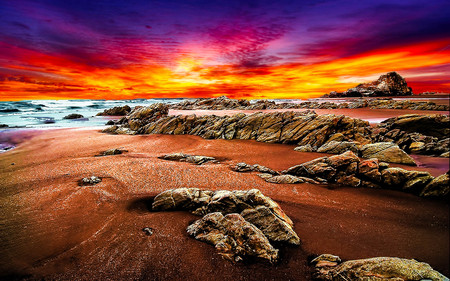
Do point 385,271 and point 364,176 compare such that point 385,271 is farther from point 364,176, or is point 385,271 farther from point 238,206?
point 364,176

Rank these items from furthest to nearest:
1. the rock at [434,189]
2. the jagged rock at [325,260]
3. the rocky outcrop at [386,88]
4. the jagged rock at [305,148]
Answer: the rocky outcrop at [386,88], the jagged rock at [305,148], the rock at [434,189], the jagged rock at [325,260]

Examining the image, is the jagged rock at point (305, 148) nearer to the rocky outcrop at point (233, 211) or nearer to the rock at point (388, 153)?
the rock at point (388, 153)

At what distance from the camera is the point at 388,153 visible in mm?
8234

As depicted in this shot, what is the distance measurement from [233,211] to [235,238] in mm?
900

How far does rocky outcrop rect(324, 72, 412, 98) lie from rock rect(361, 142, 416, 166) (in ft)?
279

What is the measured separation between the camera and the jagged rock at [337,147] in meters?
10.2

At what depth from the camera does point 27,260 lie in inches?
148

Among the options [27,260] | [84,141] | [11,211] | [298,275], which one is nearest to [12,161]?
[84,141]

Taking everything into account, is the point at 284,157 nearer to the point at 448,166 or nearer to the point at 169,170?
the point at 169,170

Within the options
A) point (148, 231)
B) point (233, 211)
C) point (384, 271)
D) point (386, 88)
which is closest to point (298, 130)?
point (233, 211)

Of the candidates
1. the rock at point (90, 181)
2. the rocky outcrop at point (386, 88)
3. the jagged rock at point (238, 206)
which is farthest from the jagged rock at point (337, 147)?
the rocky outcrop at point (386, 88)

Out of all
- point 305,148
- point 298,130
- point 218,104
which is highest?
point 218,104

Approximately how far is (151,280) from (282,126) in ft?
41.5

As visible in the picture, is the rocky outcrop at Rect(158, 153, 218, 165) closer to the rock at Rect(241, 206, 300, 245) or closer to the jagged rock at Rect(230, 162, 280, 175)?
the jagged rock at Rect(230, 162, 280, 175)
